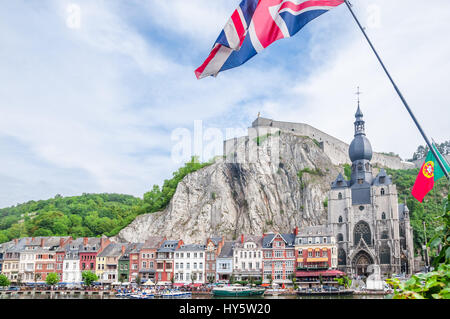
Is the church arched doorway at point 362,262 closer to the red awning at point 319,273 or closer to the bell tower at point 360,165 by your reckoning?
the bell tower at point 360,165

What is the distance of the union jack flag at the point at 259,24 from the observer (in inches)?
309

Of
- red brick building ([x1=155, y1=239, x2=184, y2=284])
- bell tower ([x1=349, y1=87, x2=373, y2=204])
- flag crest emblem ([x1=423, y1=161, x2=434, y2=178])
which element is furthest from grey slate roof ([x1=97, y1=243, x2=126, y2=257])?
flag crest emblem ([x1=423, y1=161, x2=434, y2=178])

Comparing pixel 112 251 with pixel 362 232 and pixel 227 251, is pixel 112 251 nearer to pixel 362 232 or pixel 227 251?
pixel 227 251

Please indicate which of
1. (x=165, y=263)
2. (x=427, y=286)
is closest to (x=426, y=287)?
(x=427, y=286)

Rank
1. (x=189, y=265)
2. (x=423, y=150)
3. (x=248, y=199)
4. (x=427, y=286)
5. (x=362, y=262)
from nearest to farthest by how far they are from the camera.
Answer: (x=427, y=286)
(x=189, y=265)
(x=362, y=262)
(x=248, y=199)
(x=423, y=150)

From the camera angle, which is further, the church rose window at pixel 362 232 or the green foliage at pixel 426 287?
the church rose window at pixel 362 232

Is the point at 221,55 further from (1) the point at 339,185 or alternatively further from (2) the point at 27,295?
(1) the point at 339,185

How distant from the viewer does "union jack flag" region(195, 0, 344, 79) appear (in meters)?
7.86

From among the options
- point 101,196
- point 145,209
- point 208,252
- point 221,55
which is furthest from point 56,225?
point 221,55

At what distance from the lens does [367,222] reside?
209ft

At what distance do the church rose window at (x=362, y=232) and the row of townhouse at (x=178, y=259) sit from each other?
9.15 m

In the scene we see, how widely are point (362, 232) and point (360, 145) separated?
13.5 meters

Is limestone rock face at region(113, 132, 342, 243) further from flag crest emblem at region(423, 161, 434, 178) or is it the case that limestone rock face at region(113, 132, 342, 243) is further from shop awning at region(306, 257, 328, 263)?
flag crest emblem at region(423, 161, 434, 178)

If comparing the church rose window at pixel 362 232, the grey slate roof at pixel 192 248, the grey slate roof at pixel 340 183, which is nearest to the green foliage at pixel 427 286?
the grey slate roof at pixel 192 248
